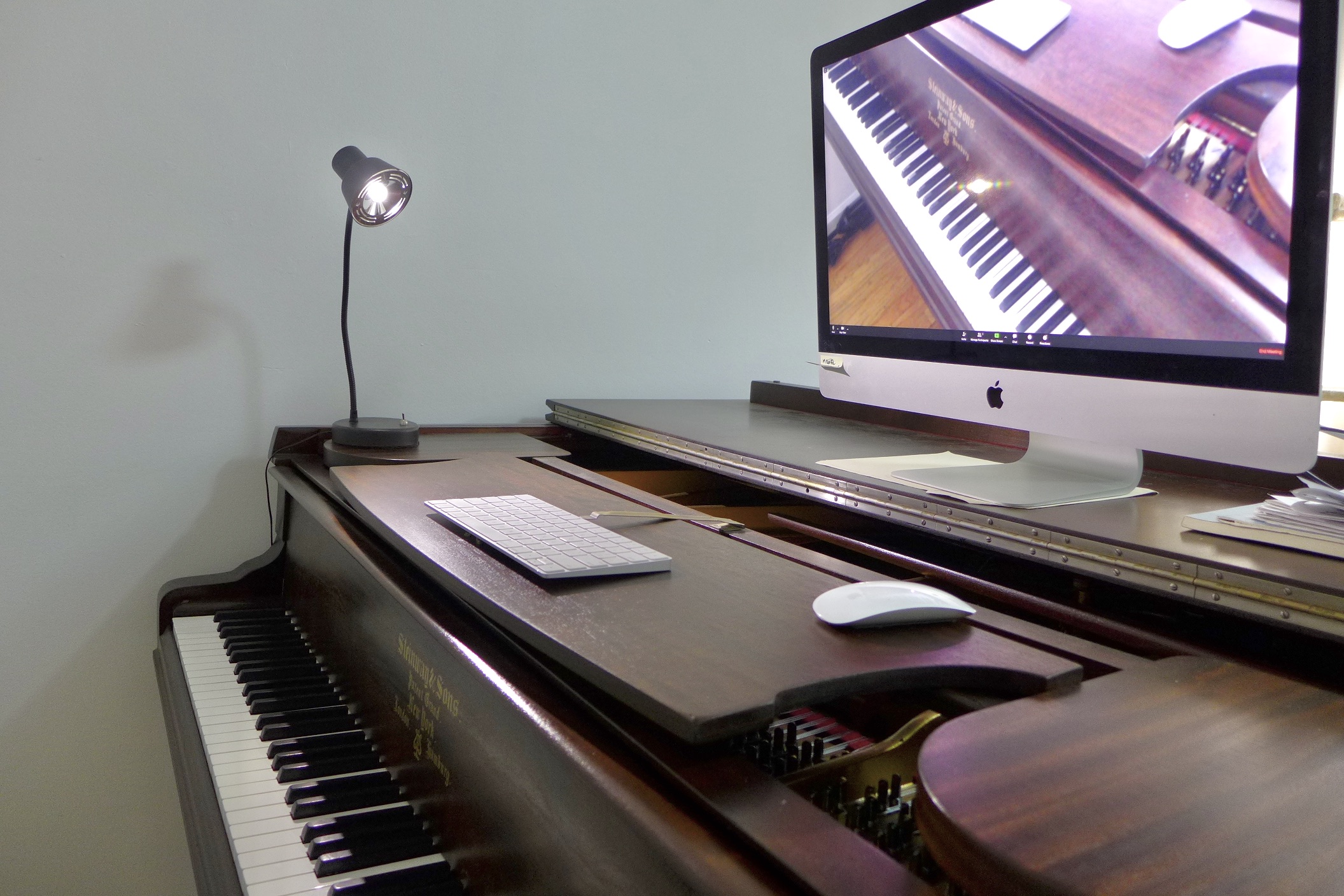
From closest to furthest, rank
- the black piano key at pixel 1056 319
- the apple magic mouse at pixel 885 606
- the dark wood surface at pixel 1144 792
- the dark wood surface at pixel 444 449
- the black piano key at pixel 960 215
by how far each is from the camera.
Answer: the dark wood surface at pixel 1144 792, the apple magic mouse at pixel 885 606, the black piano key at pixel 1056 319, the black piano key at pixel 960 215, the dark wood surface at pixel 444 449

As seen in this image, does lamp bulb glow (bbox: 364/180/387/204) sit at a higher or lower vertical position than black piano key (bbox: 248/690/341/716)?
higher

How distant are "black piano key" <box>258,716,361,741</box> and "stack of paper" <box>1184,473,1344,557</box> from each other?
90 cm

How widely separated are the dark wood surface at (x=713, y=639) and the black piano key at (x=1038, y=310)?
384 mm

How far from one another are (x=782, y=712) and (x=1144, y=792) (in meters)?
0.20

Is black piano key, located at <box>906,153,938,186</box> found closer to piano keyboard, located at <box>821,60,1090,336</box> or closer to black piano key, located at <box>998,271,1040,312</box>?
piano keyboard, located at <box>821,60,1090,336</box>

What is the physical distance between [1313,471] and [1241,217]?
415 millimetres

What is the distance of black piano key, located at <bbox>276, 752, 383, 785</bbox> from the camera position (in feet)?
3.16

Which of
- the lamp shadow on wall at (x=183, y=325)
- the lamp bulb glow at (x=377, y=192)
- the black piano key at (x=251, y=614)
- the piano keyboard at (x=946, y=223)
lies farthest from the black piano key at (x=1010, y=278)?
the lamp shadow on wall at (x=183, y=325)

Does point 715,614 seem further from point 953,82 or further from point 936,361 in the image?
point 953,82

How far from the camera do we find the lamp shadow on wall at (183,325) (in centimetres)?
162

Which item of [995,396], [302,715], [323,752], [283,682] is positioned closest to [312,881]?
[323,752]

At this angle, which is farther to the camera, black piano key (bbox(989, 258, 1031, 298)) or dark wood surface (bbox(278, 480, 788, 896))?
black piano key (bbox(989, 258, 1031, 298))

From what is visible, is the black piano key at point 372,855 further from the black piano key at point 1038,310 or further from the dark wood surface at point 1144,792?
the black piano key at point 1038,310

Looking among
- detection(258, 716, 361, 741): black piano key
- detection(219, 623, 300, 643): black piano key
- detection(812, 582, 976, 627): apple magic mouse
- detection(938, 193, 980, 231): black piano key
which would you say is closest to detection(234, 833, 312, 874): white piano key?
detection(258, 716, 361, 741): black piano key
